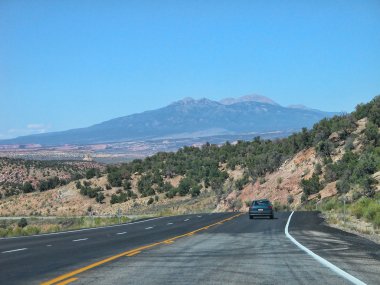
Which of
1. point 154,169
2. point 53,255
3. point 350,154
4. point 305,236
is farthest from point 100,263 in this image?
point 154,169

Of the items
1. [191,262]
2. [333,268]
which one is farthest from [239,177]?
[333,268]

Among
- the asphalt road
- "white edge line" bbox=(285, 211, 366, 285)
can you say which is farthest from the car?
"white edge line" bbox=(285, 211, 366, 285)

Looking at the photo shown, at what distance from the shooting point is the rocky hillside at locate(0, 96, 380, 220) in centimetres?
5484

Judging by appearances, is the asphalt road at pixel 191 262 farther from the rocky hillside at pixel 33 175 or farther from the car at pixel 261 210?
the rocky hillside at pixel 33 175

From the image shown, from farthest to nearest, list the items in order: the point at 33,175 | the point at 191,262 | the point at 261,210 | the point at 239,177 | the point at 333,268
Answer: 1. the point at 33,175
2. the point at 239,177
3. the point at 261,210
4. the point at 191,262
5. the point at 333,268

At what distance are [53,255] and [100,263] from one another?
274 centimetres

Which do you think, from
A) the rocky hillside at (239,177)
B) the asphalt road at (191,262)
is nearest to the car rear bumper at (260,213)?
the rocky hillside at (239,177)

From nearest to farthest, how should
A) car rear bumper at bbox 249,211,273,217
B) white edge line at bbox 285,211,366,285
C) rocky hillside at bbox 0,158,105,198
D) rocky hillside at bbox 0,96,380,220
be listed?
white edge line at bbox 285,211,366,285
car rear bumper at bbox 249,211,273,217
rocky hillside at bbox 0,96,380,220
rocky hillside at bbox 0,158,105,198

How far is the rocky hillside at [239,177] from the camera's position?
54844 mm

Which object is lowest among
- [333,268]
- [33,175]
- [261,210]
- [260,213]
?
[33,175]

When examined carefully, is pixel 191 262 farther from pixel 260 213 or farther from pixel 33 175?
pixel 33 175

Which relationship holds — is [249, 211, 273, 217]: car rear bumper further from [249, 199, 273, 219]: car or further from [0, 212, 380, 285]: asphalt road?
[0, 212, 380, 285]: asphalt road

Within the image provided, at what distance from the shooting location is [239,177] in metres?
79.1

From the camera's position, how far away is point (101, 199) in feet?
272
